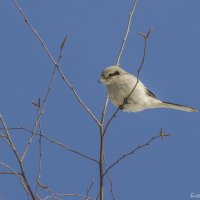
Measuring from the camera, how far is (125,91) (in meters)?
4.83

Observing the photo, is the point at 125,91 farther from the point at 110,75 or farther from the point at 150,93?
→ the point at 150,93

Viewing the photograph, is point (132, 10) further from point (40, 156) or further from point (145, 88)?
point (145, 88)

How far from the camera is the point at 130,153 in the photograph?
3.14m

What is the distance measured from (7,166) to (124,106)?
220 centimetres

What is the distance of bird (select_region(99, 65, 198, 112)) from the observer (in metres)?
4.83

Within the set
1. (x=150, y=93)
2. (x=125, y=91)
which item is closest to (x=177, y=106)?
(x=150, y=93)

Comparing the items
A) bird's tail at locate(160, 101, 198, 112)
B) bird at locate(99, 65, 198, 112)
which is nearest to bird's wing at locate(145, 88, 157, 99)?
bird at locate(99, 65, 198, 112)

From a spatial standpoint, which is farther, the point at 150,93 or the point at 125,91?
the point at 150,93

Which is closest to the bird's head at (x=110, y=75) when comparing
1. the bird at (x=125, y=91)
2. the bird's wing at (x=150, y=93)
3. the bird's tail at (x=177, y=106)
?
the bird at (x=125, y=91)

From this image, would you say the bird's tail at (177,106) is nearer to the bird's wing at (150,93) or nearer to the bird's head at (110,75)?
the bird's wing at (150,93)

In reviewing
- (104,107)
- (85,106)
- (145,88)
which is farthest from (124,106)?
(85,106)

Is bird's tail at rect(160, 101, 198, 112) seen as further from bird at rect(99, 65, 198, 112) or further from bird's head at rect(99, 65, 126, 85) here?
bird's head at rect(99, 65, 126, 85)

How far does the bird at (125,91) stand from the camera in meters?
4.83

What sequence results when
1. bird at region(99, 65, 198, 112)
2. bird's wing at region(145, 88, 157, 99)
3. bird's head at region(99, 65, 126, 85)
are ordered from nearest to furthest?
bird at region(99, 65, 198, 112) < bird's head at region(99, 65, 126, 85) < bird's wing at region(145, 88, 157, 99)
